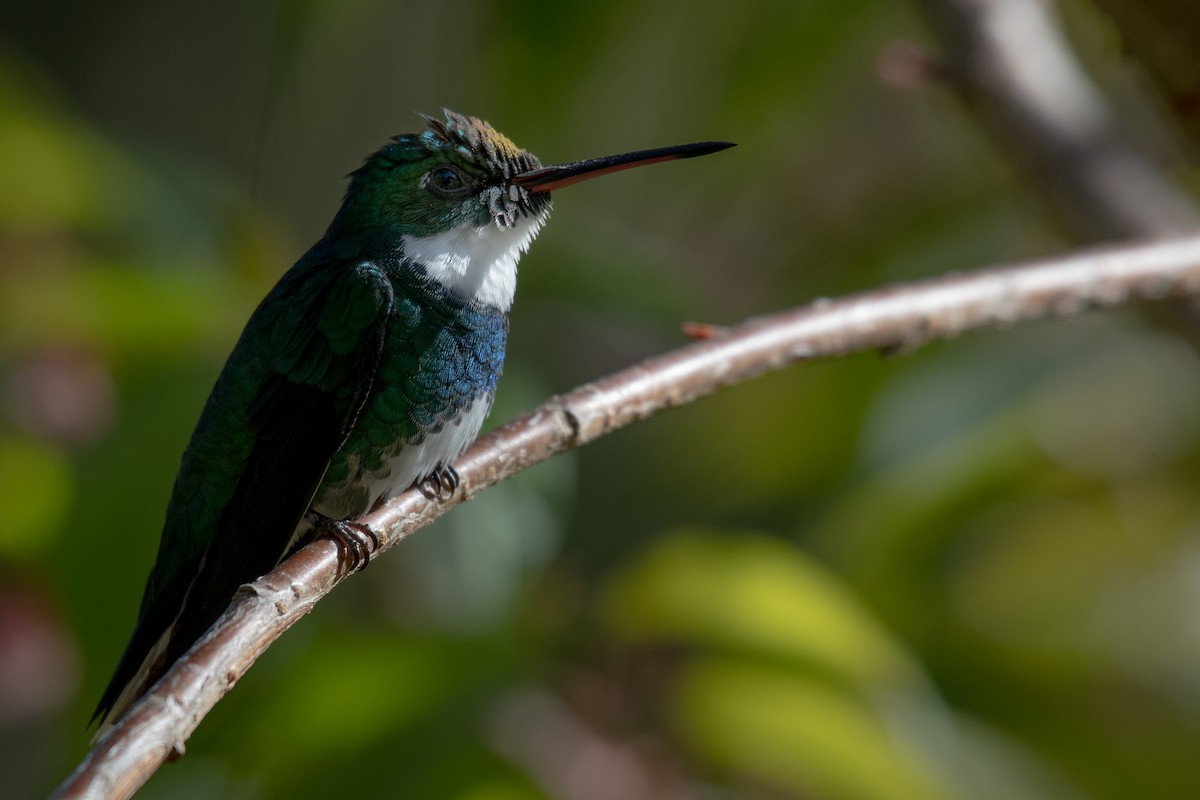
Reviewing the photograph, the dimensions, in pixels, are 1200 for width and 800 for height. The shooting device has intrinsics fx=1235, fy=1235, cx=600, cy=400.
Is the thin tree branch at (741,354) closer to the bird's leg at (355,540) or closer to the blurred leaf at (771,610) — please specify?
the bird's leg at (355,540)

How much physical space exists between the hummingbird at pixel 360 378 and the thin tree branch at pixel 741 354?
4.3 inches

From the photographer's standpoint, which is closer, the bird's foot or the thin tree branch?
the thin tree branch

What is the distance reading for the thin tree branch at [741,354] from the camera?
1.09 meters

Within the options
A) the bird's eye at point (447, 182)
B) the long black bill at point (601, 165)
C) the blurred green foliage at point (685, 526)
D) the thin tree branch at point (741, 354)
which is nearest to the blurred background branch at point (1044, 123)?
the blurred green foliage at point (685, 526)

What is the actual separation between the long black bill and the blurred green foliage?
361 millimetres

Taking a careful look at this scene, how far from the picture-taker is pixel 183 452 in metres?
1.81

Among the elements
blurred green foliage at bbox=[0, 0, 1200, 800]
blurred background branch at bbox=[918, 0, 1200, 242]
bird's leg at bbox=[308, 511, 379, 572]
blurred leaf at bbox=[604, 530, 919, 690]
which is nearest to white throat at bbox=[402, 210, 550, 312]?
blurred green foliage at bbox=[0, 0, 1200, 800]

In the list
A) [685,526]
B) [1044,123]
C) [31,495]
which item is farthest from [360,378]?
[685,526]

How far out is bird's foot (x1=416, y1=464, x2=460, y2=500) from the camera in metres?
1.48

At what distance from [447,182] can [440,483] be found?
19.2 inches

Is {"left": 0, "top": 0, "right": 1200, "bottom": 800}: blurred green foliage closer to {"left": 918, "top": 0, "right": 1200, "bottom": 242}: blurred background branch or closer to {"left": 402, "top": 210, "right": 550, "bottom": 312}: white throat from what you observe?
{"left": 918, "top": 0, "right": 1200, "bottom": 242}: blurred background branch

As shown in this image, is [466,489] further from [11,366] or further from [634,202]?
[634,202]

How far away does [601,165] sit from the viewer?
152cm

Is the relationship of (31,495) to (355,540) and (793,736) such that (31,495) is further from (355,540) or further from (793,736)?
(793,736)
